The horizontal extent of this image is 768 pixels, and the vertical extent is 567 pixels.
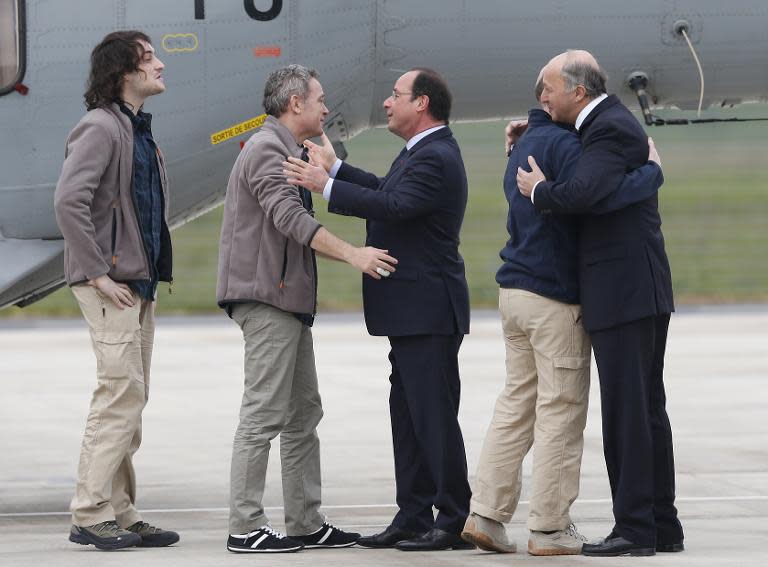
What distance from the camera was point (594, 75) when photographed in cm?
623

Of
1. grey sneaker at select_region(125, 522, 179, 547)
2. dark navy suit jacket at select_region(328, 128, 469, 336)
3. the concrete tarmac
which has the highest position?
dark navy suit jacket at select_region(328, 128, 469, 336)

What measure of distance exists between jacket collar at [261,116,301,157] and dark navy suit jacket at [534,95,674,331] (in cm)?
104

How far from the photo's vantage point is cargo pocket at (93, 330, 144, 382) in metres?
6.39

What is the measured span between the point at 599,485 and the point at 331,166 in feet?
9.51

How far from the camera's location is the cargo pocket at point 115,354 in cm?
639

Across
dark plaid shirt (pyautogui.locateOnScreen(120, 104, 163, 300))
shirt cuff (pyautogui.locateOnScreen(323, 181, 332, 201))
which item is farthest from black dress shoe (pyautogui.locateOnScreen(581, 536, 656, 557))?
dark plaid shirt (pyautogui.locateOnScreen(120, 104, 163, 300))

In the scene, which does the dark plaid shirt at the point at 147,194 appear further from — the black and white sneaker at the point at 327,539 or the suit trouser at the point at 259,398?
the black and white sneaker at the point at 327,539

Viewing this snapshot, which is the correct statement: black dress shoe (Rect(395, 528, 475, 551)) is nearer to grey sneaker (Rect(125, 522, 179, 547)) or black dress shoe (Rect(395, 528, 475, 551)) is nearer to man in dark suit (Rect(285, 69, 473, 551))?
man in dark suit (Rect(285, 69, 473, 551))

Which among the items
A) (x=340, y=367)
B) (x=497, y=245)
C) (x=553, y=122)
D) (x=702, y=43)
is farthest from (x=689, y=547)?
(x=497, y=245)

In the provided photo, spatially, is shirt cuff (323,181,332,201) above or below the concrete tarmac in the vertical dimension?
above

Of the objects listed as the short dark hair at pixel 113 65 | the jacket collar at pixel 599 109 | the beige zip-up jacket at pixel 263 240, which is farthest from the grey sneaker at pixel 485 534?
the short dark hair at pixel 113 65

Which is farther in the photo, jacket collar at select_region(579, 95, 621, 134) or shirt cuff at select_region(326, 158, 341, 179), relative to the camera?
shirt cuff at select_region(326, 158, 341, 179)

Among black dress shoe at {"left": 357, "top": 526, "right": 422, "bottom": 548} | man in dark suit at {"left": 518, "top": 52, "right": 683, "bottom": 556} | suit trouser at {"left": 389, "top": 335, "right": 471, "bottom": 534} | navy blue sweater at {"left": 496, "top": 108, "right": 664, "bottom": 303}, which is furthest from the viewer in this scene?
black dress shoe at {"left": 357, "top": 526, "right": 422, "bottom": 548}

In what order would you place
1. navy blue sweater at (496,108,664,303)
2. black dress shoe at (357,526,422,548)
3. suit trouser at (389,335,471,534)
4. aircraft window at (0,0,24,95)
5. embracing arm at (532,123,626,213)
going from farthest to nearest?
aircraft window at (0,0,24,95), black dress shoe at (357,526,422,548), suit trouser at (389,335,471,534), navy blue sweater at (496,108,664,303), embracing arm at (532,123,626,213)
